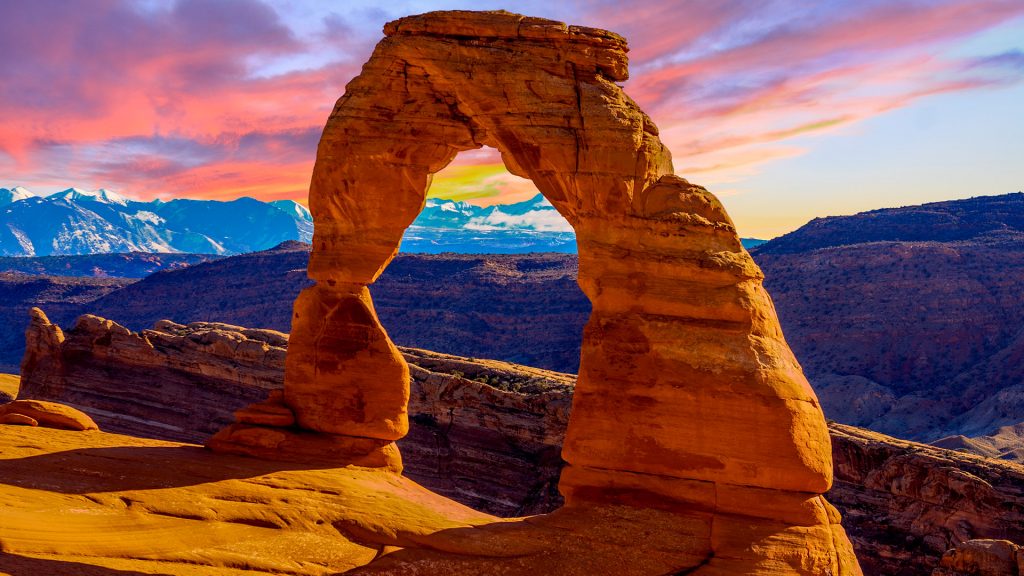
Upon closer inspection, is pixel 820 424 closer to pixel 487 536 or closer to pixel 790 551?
pixel 790 551

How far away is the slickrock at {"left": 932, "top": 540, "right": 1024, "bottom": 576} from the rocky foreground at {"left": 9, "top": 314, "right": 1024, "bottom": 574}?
6.31 m

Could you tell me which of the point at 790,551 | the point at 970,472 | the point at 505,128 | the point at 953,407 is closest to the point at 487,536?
the point at 790,551

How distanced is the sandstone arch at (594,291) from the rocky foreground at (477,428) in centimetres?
1575

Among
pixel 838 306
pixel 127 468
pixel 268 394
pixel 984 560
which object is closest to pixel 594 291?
pixel 127 468

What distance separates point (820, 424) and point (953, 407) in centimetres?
5608

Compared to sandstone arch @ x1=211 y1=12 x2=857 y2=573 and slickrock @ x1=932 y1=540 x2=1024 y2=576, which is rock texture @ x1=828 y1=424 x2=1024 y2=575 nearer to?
slickrock @ x1=932 y1=540 x2=1024 y2=576

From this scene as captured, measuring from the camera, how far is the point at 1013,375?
213 feet

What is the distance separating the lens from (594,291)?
15508 millimetres

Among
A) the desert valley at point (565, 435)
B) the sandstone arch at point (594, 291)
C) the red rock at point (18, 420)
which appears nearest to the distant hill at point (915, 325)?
the desert valley at point (565, 435)

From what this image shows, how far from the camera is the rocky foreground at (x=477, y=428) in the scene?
2881 cm

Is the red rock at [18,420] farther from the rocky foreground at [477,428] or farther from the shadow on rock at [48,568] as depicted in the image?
the rocky foreground at [477,428]

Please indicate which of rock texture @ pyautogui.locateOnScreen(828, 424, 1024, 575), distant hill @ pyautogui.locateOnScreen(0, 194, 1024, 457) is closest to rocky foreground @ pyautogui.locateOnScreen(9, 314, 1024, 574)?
rock texture @ pyautogui.locateOnScreen(828, 424, 1024, 575)

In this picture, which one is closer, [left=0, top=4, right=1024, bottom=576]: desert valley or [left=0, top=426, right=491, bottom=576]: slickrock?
[left=0, top=426, right=491, bottom=576]: slickrock

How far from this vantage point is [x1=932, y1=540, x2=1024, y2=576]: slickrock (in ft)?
67.5
